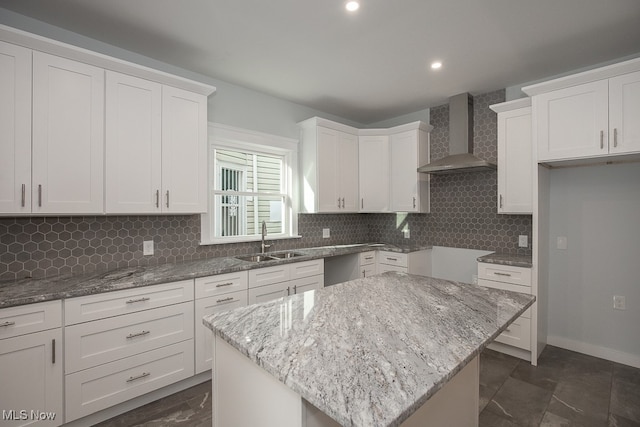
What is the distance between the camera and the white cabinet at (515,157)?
2.94 meters

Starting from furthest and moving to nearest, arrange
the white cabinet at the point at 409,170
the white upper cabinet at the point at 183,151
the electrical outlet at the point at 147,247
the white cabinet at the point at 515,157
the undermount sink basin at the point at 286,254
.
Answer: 1. the white cabinet at the point at 409,170
2. the undermount sink basin at the point at 286,254
3. the white cabinet at the point at 515,157
4. the electrical outlet at the point at 147,247
5. the white upper cabinet at the point at 183,151

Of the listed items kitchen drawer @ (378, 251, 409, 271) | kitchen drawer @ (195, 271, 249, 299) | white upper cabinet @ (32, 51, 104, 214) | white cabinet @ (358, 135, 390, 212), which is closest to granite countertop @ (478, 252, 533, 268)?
kitchen drawer @ (378, 251, 409, 271)

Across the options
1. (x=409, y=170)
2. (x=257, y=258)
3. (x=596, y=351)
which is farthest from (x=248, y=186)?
(x=596, y=351)

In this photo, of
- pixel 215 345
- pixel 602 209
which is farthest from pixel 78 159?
pixel 602 209

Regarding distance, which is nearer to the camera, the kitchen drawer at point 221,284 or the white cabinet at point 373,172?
the kitchen drawer at point 221,284

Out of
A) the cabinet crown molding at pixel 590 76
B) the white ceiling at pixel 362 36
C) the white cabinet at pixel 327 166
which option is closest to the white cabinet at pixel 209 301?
the white cabinet at pixel 327 166

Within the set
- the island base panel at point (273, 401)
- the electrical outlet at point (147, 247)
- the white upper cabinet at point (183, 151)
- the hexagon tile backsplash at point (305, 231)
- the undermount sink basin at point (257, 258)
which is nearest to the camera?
the island base panel at point (273, 401)

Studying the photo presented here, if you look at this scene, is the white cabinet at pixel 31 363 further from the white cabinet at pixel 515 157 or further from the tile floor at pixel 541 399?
the white cabinet at pixel 515 157

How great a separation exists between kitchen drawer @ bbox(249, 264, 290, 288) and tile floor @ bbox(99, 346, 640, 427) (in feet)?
2.94

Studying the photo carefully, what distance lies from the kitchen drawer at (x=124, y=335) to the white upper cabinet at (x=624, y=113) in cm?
354

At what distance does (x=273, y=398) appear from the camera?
100 centimetres

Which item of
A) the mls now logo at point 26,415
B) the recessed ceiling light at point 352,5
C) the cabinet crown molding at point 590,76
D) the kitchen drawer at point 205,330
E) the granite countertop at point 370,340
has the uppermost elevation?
the recessed ceiling light at point 352,5

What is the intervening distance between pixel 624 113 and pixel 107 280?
3992mm

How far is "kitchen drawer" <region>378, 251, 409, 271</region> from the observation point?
12.1 feet
